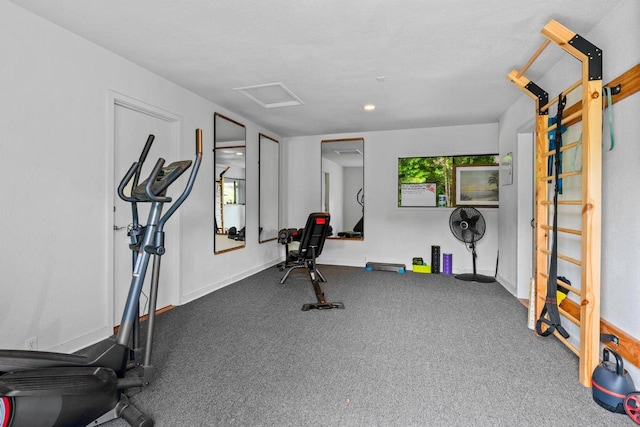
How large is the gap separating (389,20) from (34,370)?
2819 mm

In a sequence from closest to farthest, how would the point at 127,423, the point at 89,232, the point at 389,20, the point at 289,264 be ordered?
the point at 127,423 < the point at 389,20 < the point at 89,232 < the point at 289,264

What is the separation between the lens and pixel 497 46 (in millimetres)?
2502

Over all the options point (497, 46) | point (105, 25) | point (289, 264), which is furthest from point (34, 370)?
point (497, 46)

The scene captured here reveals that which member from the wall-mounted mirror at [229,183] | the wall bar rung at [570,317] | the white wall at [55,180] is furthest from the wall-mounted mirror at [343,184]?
the white wall at [55,180]

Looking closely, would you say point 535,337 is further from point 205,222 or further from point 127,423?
point 205,222

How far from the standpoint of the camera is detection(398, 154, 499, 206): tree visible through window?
509 centimetres

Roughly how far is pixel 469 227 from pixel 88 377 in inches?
180

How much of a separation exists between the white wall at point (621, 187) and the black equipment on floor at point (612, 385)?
0.14 meters

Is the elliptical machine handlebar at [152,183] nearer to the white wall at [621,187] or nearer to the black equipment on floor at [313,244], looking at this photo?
the black equipment on floor at [313,244]

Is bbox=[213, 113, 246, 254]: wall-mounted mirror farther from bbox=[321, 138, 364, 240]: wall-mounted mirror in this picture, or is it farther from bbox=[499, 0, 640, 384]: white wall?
bbox=[499, 0, 640, 384]: white wall

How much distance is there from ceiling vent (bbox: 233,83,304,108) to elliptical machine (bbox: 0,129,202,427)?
1816mm

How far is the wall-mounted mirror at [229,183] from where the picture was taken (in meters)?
4.09

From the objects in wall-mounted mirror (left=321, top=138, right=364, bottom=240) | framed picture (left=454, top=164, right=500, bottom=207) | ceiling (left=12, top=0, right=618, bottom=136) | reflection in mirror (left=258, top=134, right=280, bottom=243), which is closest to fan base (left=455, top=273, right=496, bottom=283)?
framed picture (left=454, top=164, right=500, bottom=207)

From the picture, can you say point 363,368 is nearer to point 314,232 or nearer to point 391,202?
point 314,232
